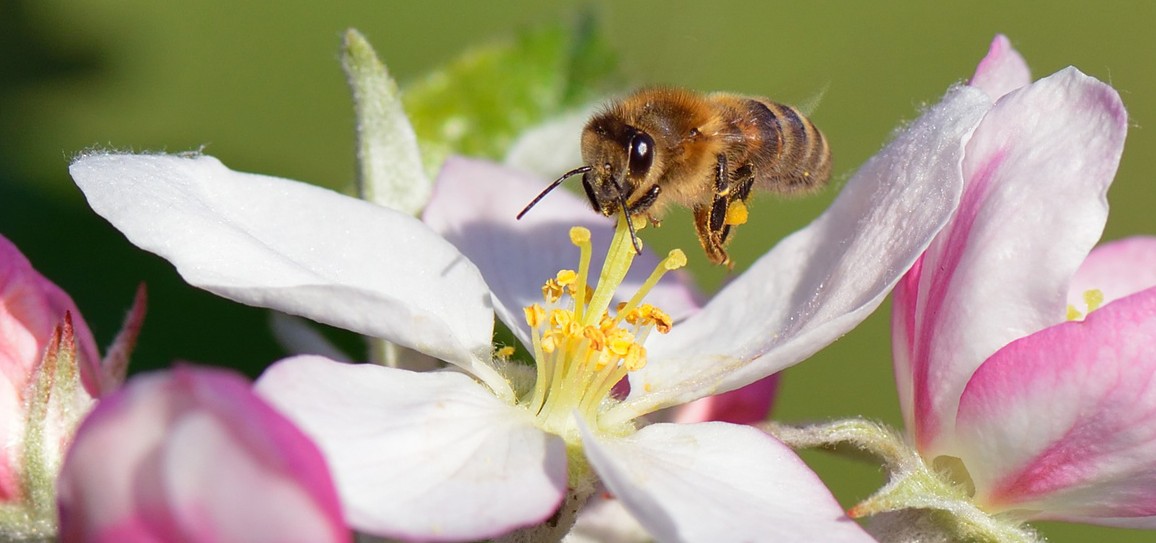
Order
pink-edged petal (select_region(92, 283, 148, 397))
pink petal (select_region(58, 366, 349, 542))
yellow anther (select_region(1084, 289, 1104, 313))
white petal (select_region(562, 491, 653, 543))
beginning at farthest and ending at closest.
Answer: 1. white petal (select_region(562, 491, 653, 543))
2. yellow anther (select_region(1084, 289, 1104, 313))
3. pink-edged petal (select_region(92, 283, 148, 397))
4. pink petal (select_region(58, 366, 349, 542))

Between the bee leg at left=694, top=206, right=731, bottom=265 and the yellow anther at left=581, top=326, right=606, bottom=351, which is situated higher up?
the bee leg at left=694, top=206, right=731, bottom=265

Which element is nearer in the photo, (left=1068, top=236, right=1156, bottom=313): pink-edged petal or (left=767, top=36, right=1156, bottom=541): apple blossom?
(left=767, top=36, right=1156, bottom=541): apple blossom

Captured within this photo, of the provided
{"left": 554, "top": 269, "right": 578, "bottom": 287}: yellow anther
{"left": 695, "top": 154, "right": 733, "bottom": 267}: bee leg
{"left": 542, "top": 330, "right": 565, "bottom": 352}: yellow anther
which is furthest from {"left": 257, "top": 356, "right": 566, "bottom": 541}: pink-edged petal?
{"left": 695, "top": 154, "right": 733, "bottom": 267}: bee leg

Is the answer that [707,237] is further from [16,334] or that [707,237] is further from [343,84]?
[343,84]

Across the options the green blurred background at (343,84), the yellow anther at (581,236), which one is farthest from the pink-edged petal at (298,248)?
the green blurred background at (343,84)

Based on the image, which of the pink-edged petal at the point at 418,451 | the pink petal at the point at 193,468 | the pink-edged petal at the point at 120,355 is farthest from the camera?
the pink-edged petal at the point at 120,355

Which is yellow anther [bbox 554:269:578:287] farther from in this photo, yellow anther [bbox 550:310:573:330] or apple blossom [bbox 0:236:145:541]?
apple blossom [bbox 0:236:145:541]

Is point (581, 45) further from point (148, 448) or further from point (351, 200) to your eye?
point (148, 448)

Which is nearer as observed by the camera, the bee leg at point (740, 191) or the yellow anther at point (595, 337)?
the yellow anther at point (595, 337)

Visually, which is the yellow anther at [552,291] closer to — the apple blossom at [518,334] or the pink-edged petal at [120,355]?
the apple blossom at [518,334]
